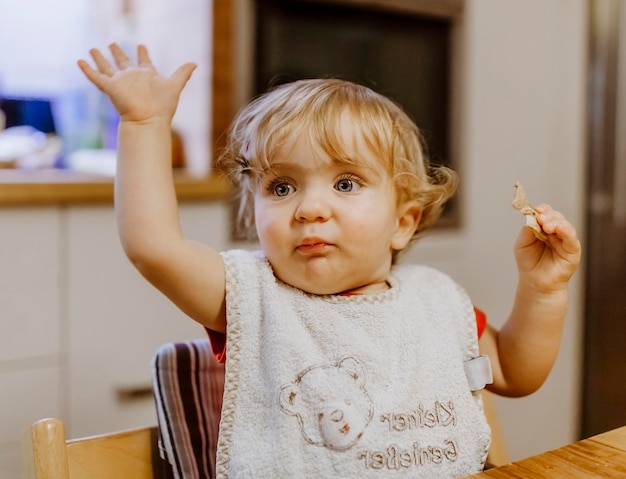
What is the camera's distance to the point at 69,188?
1.56 m

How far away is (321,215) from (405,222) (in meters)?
0.18

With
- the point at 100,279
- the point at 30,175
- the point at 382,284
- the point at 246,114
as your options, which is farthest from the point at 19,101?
the point at 382,284

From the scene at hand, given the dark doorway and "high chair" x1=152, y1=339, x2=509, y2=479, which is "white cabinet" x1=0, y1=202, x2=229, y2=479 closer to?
"high chair" x1=152, y1=339, x2=509, y2=479

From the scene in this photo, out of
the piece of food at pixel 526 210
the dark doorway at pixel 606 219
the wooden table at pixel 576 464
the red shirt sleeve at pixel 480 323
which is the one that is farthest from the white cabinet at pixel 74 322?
the dark doorway at pixel 606 219

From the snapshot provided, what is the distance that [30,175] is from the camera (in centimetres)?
164

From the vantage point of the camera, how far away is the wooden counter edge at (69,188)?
1.51 m

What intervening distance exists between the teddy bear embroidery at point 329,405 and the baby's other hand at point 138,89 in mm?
320

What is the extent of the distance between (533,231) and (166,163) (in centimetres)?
42

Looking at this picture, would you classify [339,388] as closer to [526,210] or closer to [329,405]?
[329,405]

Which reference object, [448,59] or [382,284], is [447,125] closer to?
[448,59]

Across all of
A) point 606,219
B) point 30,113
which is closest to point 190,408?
point 30,113

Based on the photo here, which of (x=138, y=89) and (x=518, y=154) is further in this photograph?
(x=518, y=154)

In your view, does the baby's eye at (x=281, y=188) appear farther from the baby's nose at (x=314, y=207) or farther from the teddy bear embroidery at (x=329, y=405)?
the teddy bear embroidery at (x=329, y=405)

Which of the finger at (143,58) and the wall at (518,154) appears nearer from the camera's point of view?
the finger at (143,58)
